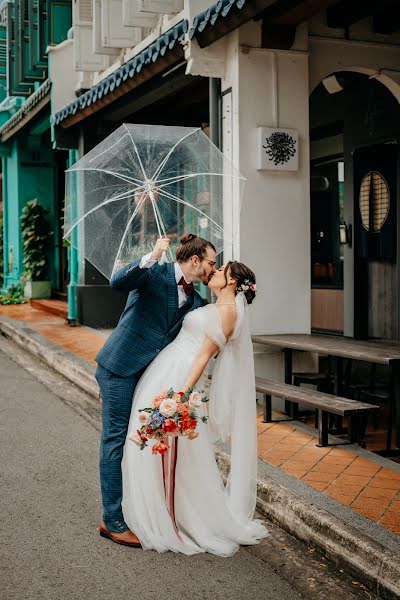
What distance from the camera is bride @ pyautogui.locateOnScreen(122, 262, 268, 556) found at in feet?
14.2

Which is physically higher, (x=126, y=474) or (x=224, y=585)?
(x=126, y=474)

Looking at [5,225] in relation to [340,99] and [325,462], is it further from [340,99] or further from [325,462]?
[325,462]

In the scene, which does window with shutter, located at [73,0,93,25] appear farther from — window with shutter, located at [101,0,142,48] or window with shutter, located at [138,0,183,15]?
window with shutter, located at [138,0,183,15]

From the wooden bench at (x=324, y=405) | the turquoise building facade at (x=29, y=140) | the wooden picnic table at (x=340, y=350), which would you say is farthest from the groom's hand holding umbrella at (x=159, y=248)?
the turquoise building facade at (x=29, y=140)

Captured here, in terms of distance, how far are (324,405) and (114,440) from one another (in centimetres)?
199

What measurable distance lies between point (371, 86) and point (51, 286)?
11.8m

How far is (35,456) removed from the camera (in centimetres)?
633

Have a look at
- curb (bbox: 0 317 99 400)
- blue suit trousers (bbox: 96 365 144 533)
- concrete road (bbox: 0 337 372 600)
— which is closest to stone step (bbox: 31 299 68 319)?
curb (bbox: 0 317 99 400)

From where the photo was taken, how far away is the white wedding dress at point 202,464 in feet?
14.2

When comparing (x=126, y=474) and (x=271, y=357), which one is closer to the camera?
(x=126, y=474)

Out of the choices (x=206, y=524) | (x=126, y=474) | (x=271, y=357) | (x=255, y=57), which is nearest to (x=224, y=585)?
(x=206, y=524)

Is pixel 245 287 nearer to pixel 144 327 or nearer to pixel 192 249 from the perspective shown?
pixel 192 249

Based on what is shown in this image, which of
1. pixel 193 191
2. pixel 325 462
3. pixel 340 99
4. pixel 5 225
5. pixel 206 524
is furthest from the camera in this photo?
pixel 5 225

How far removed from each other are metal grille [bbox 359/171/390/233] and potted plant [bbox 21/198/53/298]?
1101 cm
